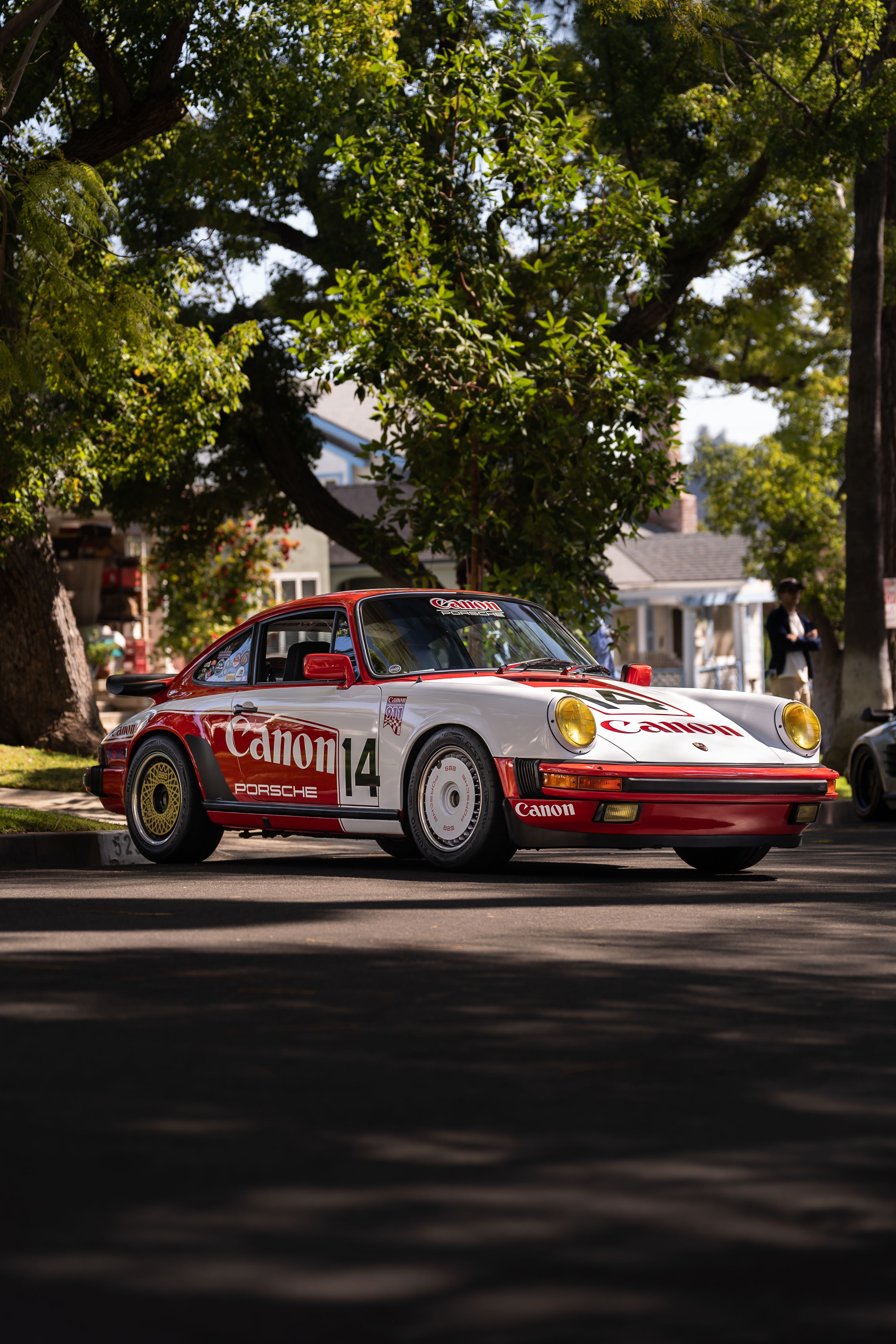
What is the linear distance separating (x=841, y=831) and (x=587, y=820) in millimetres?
5906

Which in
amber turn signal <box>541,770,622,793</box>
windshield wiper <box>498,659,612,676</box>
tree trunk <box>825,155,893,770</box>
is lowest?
amber turn signal <box>541,770,622,793</box>

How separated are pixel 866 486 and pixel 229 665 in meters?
10.5

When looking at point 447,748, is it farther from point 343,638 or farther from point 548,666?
point 343,638

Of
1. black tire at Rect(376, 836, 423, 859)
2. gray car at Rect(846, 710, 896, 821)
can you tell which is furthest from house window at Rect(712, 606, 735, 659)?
black tire at Rect(376, 836, 423, 859)

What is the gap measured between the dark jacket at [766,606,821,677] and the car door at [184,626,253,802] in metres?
8.63

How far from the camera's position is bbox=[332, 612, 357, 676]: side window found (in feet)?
31.2

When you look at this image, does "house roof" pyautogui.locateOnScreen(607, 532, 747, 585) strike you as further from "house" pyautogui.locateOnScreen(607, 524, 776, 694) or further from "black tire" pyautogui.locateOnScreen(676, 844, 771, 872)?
"black tire" pyautogui.locateOnScreen(676, 844, 771, 872)

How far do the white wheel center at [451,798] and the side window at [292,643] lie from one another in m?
1.24

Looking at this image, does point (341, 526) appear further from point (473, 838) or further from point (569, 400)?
point (473, 838)

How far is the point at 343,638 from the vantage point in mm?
9633

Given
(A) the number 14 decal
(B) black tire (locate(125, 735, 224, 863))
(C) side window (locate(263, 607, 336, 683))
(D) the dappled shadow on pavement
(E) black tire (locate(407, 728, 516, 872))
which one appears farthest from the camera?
(B) black tire (locate(125, 735, 224, 863))

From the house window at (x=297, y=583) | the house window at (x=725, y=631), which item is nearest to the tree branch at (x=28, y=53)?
the house window at (x=297, y=583)

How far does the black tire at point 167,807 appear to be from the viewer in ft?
33.1

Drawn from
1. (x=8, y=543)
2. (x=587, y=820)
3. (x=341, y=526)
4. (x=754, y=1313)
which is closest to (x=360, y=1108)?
(x=754, y=1313)
